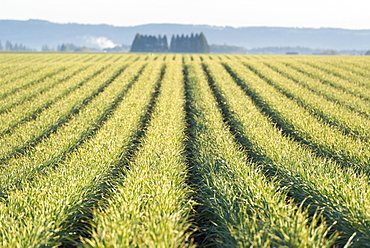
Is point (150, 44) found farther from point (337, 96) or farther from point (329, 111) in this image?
point (329, 111)

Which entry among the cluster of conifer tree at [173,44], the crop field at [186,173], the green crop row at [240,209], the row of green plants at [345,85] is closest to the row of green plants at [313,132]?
the crop field at [186,173]

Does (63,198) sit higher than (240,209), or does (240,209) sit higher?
(240,209)

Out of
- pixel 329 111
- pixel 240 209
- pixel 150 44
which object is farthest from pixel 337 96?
pixel 150 44

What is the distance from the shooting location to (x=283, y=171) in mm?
7457

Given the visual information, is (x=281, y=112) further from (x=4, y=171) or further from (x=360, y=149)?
(x=4, y=171)

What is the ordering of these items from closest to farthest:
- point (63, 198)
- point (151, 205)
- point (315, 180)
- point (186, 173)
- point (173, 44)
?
point (151, 205) → point (63, 198) → point (315, 180) → point (186, 173) → point (173, 44)

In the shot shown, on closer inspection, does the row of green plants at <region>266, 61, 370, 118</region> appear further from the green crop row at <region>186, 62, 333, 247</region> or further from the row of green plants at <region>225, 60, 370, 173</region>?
the green crop row at <region>186, 62, 333, 247</region>

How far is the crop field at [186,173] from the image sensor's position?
16.3 feet

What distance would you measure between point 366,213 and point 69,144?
7.90 meters

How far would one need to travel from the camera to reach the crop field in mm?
4957

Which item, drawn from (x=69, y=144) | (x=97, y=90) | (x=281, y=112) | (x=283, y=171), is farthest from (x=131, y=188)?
(x=97, y=90)

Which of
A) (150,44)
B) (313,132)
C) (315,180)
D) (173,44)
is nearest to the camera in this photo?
(315,180)

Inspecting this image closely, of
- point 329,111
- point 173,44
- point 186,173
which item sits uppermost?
point 329,111

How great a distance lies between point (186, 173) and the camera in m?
7.87
